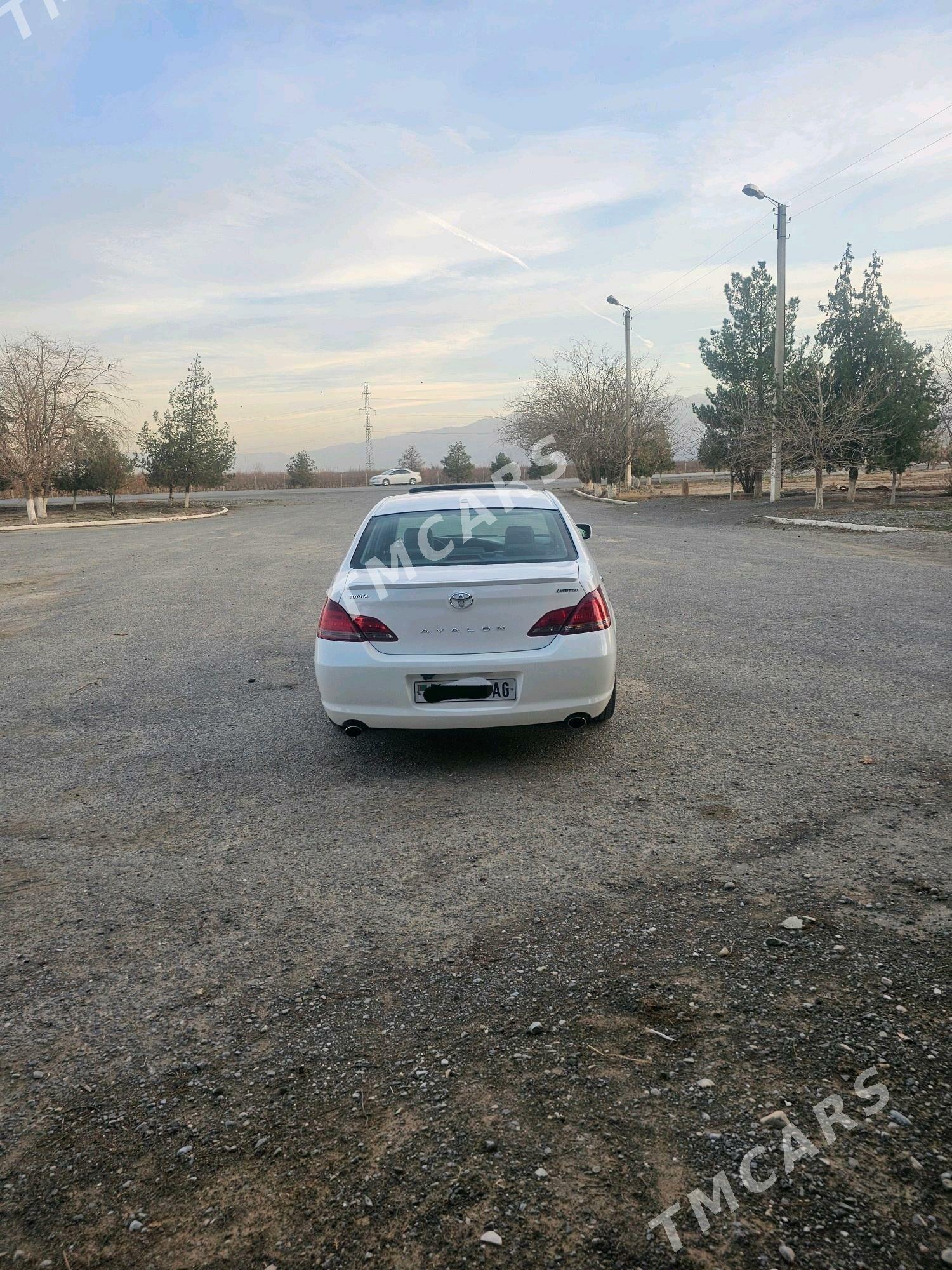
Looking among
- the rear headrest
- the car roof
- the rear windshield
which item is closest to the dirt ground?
the car roof

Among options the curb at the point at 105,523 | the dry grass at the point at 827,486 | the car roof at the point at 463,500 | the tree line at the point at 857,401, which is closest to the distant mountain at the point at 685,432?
the dry grass at the point at 827,486

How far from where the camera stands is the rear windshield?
585cm

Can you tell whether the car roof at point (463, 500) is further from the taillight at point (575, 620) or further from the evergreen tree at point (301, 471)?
the evergreen tree at point (301, 471)

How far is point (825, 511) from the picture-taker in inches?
981

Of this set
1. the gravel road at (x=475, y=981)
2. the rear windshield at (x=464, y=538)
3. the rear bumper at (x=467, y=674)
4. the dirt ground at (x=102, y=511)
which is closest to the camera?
the gravel road at (x=475, y=981)

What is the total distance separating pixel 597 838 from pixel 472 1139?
2036mm

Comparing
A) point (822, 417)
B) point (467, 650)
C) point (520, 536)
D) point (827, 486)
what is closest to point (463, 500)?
point (520, 536)

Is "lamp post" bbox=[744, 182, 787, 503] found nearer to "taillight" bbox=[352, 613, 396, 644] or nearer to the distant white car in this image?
"taillight" bbox=[352, 613, 396, 644]

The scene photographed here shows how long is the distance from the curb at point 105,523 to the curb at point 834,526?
2139 centimetres

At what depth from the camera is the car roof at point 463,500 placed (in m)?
6.42

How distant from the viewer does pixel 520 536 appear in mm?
6109

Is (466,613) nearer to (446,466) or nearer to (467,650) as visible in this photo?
(467,650)

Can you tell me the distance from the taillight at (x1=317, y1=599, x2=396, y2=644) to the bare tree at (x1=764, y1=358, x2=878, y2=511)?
22560 mm

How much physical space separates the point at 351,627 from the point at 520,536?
139 cm
